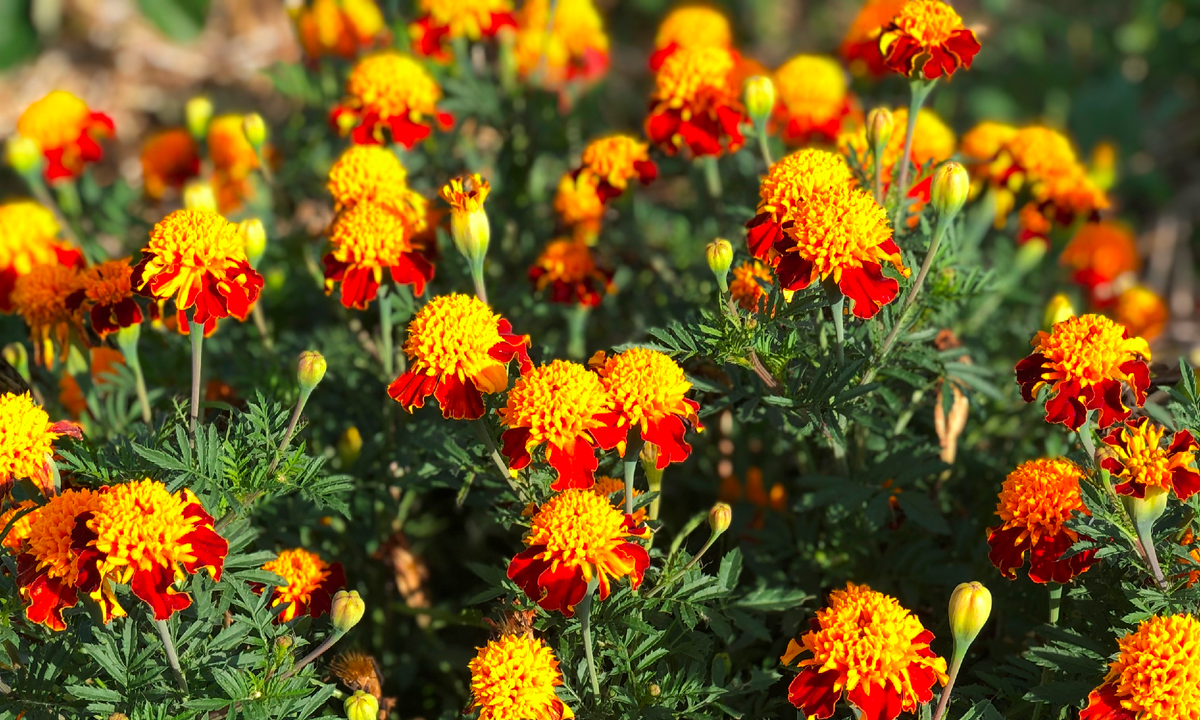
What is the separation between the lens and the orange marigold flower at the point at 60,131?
304 centimetres

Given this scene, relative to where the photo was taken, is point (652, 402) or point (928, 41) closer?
point (652, 402)

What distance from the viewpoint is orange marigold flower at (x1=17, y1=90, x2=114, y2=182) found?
304 cm

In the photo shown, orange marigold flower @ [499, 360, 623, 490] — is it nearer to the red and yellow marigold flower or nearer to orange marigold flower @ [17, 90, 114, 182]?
the red and yellow marigold flower

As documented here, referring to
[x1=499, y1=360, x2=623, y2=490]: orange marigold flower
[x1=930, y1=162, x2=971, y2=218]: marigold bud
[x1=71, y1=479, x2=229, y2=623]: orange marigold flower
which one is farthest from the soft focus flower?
[x1=930, y1=162, x2=971, y2=218]: marigold bud

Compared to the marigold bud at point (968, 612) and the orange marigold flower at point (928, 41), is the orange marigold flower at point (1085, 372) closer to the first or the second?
the marigold bud at point (968, 612)

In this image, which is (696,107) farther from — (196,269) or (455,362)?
(196,269)

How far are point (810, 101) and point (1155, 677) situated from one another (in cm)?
193

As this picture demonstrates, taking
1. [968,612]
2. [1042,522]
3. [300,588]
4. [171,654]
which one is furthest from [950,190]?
[171,654]

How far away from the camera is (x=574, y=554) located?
1.63 meters

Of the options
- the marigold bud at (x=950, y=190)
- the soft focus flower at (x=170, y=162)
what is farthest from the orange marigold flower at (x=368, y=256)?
the soft focus flower at (x=170, y=162)

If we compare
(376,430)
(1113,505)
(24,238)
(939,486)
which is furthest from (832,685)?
(24,238)

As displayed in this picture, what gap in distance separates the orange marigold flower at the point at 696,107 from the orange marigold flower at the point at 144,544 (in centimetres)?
141

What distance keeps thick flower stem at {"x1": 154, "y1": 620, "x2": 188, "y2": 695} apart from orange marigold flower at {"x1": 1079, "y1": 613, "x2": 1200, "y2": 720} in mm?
1367

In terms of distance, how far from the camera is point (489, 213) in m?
2.77
